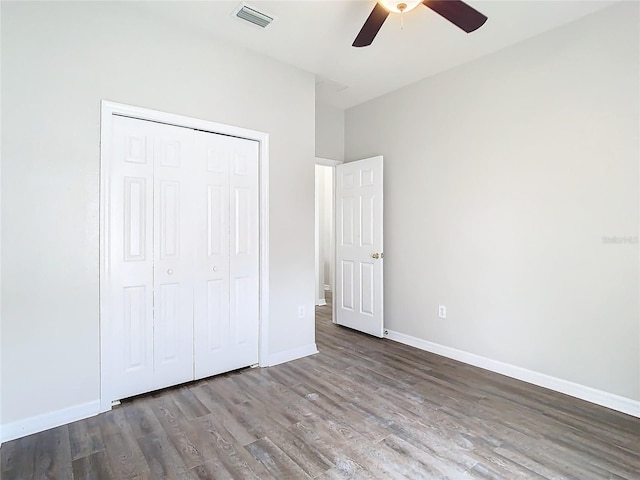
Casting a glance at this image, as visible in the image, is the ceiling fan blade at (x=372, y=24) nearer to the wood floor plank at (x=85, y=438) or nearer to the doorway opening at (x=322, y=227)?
the wood floor plank at (x=85, y=438)

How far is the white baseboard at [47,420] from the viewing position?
6.79 ft

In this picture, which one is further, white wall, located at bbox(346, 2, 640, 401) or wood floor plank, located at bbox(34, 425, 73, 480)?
white wall, located at bbox(346, 2, 640, 401)

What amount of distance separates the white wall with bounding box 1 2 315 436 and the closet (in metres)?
0.15

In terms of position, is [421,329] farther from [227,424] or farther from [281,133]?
[281,133]

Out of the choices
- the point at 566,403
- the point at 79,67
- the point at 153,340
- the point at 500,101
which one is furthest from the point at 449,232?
the point at 79,67

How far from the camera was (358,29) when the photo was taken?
276cm

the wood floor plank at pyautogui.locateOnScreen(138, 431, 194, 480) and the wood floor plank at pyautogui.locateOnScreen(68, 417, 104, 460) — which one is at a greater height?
the wood floor plank at pyautogui.locateOnScreen(68, 417, 104, 460)

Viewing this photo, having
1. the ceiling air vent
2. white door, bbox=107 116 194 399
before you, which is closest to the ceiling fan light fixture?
the ceiling air vent

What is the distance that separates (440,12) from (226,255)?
2.36 metres

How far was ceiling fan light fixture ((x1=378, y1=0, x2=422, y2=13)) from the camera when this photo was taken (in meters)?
2.08

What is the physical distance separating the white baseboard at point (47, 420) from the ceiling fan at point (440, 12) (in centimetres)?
309

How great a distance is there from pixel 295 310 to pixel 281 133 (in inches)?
68.7

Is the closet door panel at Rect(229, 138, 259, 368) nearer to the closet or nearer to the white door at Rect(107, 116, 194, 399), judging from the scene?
the closet

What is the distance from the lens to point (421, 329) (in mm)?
3752
